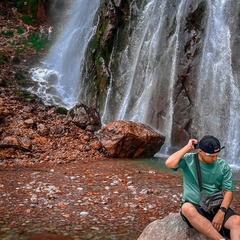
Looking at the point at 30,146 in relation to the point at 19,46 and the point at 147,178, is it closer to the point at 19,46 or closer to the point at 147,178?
the point at 147,178

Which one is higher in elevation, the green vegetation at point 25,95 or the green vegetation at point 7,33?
the green vegetation at point 7,33

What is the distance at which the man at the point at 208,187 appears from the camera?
390cm

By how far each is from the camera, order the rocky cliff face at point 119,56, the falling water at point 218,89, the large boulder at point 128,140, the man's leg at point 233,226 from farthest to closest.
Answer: the rocky cliff face at point 119,56 < the falling water at point 218,89 < the large boulder at point 128,140 < the man's leg at point 233,226

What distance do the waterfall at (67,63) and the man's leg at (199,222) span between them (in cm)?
1454

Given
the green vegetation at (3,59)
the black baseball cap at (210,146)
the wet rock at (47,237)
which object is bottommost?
the wet rock at (47,237)

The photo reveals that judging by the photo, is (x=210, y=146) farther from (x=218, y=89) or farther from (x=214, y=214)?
(x=218, y=89)

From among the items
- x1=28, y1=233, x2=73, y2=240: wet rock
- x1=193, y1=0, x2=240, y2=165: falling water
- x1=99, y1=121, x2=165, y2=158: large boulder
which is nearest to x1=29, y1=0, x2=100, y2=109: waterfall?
x1=99, y1=121, x2=165, y2=158: large boulder

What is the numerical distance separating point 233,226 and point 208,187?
53 centimetres

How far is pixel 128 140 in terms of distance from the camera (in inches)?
438

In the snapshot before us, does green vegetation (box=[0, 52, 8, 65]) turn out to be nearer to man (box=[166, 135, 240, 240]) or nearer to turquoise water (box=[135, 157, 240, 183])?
turquoise water (box=[135, 157, 240, 183])

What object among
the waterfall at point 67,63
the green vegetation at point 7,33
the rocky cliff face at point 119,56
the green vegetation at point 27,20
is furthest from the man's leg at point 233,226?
the green vegetation at point 27,20

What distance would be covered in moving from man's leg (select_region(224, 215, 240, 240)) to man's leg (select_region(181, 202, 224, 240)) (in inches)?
5.8

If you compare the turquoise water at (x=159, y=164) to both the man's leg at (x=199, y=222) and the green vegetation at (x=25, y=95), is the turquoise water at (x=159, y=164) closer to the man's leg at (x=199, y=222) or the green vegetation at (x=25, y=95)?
the man's leg at (x=199, y=222)

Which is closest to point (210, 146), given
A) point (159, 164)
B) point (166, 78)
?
point (159, 164)
